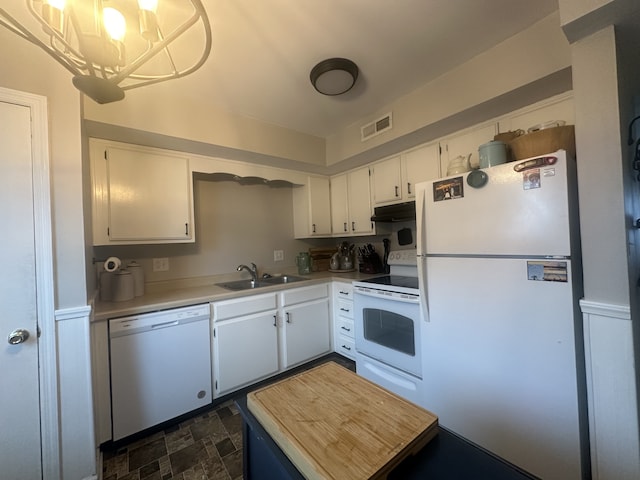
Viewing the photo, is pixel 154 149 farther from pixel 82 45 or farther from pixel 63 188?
pixel 82 45

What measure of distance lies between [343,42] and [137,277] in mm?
2176

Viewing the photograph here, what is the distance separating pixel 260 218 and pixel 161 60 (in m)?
1.63

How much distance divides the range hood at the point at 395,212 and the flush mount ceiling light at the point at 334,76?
107 cm

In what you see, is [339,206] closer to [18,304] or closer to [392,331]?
[392,331]

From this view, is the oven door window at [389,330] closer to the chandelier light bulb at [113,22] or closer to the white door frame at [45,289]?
the white door frame at [45,289]

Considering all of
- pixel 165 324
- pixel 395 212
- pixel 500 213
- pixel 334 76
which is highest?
pixel 334 76

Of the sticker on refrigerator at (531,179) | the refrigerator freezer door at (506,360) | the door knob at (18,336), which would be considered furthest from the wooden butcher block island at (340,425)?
the door knob at (18,336)

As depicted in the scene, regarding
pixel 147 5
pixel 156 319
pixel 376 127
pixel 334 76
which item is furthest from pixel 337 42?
pixel 156 319

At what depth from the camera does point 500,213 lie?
1.33m

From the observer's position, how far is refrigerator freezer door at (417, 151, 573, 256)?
Result: 1.17 meters

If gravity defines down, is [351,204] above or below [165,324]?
above

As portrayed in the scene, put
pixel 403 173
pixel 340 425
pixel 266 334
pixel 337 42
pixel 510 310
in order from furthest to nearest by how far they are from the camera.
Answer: pixel 403 173, pixel 266 334, pixel 337 42, pixel 510 310, pixel 340 425

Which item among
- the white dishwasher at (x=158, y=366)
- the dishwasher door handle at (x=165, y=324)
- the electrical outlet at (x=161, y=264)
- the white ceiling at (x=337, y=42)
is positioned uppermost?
the white ceiling at (x=337, y=42)

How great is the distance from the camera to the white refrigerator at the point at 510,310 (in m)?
1.16
